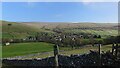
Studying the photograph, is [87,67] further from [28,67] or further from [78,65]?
[28,67]

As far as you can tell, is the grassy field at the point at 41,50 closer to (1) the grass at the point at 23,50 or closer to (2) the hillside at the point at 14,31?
(1) the grass at the point at 23,50

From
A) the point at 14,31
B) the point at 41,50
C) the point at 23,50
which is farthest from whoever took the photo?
the point at 14,31

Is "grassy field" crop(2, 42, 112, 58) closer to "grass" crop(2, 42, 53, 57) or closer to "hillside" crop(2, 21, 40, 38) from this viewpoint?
"grass" crop(2, 42, 53, 57)

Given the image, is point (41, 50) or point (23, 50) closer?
point (41, 50)

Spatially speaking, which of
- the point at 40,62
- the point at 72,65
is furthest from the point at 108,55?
the point at 40,62

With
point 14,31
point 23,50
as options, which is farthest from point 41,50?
point 14,31

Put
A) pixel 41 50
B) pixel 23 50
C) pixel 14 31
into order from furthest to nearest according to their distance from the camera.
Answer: pixel 14 31
pixel 23 50
pixel 41 50

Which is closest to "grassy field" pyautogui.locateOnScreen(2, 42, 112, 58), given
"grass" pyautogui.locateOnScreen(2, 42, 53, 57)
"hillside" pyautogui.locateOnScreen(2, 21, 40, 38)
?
"grass" pyautogui.locateOnScreen(2, 42, 53, 57)

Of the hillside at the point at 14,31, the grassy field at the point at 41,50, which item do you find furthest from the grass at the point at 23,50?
the hillside at the point at 14,31

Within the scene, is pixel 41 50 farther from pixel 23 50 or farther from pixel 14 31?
pixel 14 31

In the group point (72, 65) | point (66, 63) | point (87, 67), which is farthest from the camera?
point (66, 63)

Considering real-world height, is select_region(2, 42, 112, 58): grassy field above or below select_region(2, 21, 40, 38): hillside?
above
